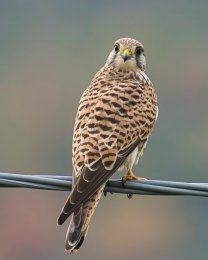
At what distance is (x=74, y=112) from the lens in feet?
141

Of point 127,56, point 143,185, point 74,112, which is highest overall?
point 127,56

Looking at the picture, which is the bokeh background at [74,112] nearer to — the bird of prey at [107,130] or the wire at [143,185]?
the bird of prey at [107,130]

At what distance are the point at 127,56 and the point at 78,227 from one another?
214 centimetres

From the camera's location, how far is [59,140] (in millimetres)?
43750

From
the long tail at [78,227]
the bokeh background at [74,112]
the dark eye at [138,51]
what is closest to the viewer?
the long tail at [78,227]

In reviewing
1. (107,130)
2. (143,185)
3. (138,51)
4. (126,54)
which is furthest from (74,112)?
(143,185)

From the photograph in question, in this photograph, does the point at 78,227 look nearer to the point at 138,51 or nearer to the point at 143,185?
the point at 143,185

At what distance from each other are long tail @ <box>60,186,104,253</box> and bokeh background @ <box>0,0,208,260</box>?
23.8 m

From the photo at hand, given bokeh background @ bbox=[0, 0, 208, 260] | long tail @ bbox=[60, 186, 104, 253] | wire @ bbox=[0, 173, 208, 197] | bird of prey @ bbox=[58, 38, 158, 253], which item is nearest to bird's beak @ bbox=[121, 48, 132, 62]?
bird of prey @ bbox=[58, 38, 158, 253]

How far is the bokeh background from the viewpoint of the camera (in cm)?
3856

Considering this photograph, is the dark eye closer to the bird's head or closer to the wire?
the bird's head

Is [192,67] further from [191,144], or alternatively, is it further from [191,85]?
[191,144]

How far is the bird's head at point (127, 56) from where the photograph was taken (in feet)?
36.4

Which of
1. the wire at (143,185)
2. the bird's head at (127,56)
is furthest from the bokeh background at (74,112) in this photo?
the wire at (143,185)
